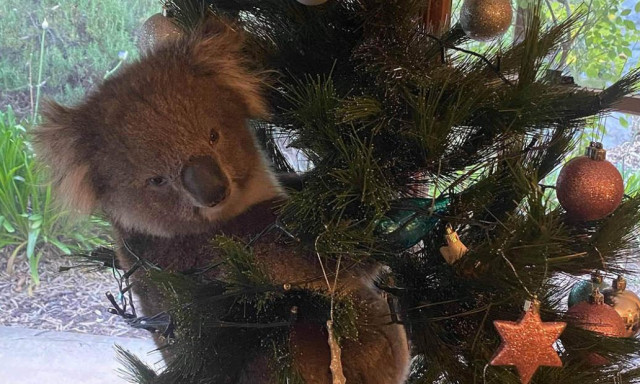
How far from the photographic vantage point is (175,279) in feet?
2.15

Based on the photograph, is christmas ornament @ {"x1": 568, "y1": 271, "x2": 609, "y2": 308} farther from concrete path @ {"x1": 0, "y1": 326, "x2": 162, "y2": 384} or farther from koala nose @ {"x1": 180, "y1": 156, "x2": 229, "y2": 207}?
concrete path @ {"x1": 0, "y1": 326, "x2": 162, "y2": 384}

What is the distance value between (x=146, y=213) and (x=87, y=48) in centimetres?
86

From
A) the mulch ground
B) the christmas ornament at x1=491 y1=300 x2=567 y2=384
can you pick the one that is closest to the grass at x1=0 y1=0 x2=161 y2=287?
A: the mulch ground

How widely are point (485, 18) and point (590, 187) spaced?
23 centimetres

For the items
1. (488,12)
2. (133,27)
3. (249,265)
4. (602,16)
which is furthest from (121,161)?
(602,16)

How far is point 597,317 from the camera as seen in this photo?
0.73 meters

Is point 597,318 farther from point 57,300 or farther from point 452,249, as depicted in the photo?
point 57,300

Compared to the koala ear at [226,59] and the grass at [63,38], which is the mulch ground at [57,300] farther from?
the koala ear at [226,59]

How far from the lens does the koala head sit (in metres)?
0.69

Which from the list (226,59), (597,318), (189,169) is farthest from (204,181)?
(597,318)

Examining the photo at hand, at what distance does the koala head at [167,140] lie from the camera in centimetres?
69

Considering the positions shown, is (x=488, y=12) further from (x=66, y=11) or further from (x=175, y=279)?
(x=66, y=11)

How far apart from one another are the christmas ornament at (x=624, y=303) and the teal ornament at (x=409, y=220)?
275 mm

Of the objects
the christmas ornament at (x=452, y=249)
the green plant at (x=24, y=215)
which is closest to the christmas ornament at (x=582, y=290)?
the christmas ornament at (x=452, y=249)
